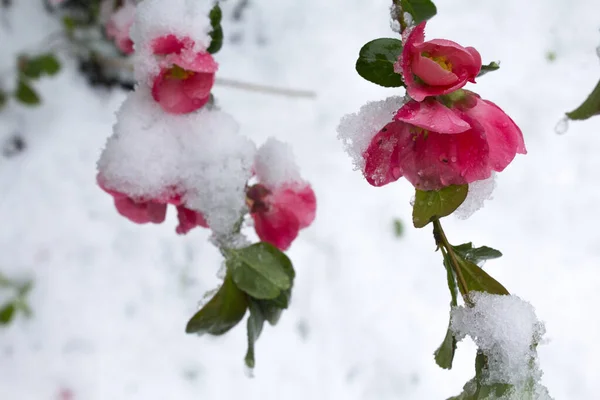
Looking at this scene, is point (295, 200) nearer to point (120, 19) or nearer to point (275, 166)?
point (275, 166)

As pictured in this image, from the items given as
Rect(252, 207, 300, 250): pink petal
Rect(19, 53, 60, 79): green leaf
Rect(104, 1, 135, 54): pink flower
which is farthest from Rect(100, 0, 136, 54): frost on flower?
Rect(252, 207, 300, 250): pink petal

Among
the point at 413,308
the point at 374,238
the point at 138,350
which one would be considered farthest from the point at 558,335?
the point at 138,350

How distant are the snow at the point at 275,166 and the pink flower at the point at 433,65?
0.28m

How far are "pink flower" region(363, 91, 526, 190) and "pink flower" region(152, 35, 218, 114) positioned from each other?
0.73 ft

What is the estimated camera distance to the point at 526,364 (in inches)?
15.8

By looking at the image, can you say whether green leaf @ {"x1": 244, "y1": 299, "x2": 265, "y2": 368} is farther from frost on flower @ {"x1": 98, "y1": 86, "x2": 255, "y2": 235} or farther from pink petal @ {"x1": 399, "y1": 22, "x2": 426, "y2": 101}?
pink petal @ {"x1": 399, "y1": 22, "x2": 426, "y2": 101}

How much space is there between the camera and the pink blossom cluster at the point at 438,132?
38 cm

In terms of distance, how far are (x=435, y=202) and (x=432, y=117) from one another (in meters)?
0.07

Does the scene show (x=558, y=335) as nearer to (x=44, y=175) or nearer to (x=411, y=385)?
(x=411, y=385)

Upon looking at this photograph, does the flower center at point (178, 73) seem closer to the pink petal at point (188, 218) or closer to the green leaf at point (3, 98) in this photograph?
the pink petal at point (188, 218)

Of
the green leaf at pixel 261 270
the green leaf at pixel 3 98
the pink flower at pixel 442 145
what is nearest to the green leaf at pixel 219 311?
the green leaf at pixel 261 270

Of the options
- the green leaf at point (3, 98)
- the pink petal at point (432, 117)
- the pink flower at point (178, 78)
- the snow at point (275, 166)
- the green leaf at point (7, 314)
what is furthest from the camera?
the green leaf at point (3, 98)

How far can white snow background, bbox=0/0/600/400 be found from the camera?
3.94 feet

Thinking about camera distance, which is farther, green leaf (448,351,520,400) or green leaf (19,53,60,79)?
green leaf (19,53,60,79)
